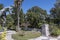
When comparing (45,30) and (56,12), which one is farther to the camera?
(56,12)

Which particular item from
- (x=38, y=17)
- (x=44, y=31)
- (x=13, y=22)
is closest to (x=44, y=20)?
(x=38, y=17)

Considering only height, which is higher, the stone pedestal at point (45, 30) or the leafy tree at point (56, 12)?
the leafy tree at point (56, 12)

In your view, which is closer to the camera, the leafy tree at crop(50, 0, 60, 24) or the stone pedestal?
the stone pedestal

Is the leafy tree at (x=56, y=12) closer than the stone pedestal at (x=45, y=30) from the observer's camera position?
No

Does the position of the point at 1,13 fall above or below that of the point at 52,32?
above

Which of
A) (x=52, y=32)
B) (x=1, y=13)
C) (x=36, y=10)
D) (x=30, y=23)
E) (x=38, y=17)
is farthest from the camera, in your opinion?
(x=36, y=10)

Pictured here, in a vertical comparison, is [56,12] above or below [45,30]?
above

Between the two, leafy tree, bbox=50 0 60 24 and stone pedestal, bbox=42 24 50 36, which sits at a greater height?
leafy tree, bbox=50 0 60 24

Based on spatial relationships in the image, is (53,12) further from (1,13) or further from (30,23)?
(1,13)

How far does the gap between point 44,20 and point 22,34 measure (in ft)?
43.4

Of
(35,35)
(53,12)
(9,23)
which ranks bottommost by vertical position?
(35,35)

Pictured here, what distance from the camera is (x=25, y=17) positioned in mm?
34094

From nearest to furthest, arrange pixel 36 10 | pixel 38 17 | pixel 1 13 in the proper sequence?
1. pixel 1 13
2. pixel 38 17
3. pixel 36 10

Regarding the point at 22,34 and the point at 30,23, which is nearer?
the point at 22,34
